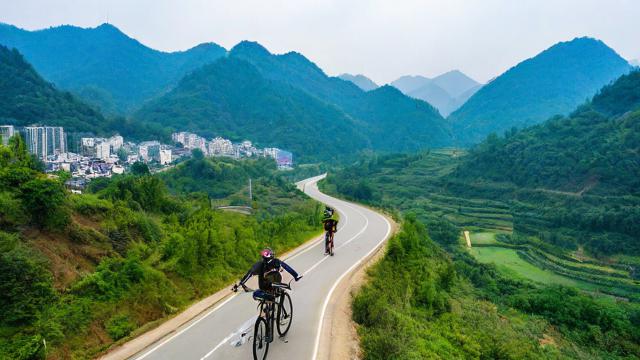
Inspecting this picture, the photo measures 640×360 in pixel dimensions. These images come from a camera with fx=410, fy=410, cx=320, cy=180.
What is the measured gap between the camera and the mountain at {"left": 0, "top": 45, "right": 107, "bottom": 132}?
3039 inches

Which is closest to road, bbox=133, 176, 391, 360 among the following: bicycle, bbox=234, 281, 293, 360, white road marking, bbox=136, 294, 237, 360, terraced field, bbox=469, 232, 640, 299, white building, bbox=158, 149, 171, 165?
white road marking, bbox=136, 294, 237, 360

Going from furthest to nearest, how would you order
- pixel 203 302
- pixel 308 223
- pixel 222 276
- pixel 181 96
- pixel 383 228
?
pixel 181 96 → pixel 383 228 → pixel 308 223 → pixel 222 276 → pixel 203 302

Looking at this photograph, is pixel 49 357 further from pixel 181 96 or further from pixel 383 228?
pixel 181 96

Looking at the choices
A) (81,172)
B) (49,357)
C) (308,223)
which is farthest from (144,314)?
(81,172)

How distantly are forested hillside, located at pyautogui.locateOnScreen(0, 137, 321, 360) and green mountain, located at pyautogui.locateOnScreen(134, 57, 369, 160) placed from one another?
384ft

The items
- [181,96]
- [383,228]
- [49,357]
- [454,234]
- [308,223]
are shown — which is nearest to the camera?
[49,357]

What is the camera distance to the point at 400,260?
634 inches

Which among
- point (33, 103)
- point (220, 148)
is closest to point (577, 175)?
point (220, 148)

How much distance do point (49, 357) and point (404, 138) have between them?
18572 centimetres

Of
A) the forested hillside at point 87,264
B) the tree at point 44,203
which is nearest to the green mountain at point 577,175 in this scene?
the forested hillside at point 87,264

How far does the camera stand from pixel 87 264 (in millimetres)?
10422

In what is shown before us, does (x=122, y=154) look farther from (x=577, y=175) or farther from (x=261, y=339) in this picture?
(x=261, y=339)

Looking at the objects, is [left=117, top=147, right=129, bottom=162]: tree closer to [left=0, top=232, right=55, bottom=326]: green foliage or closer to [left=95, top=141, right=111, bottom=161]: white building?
[left=95, top=141, right=111, bottom=161]: white building

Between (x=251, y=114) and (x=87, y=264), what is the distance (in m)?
149
